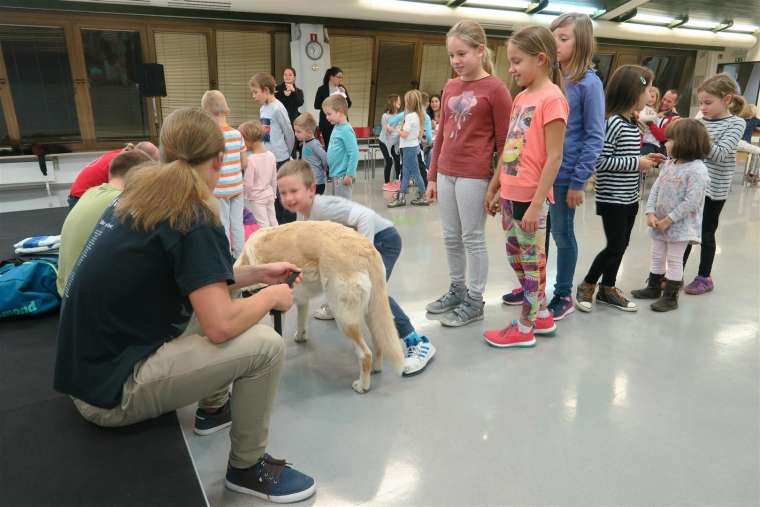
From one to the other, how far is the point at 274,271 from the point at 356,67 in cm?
926

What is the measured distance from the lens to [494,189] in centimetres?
287

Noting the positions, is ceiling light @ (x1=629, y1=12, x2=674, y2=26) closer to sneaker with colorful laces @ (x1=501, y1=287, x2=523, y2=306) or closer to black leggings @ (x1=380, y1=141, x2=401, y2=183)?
black leggings @ (x1=380, y1=141, x2=401, y2=183)

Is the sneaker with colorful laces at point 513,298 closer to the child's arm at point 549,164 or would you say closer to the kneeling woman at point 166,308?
the child's arm at point 549,164

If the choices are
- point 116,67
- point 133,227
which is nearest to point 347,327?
point 133,227

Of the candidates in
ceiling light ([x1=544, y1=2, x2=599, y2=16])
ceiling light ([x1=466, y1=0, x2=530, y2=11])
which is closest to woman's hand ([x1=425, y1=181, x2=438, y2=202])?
ceiling light ([x1=466, y1=0, x2=530, y2=11])

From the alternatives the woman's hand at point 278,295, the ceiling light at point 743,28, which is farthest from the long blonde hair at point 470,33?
the ceiling light at point 743,28

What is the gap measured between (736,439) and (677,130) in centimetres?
204

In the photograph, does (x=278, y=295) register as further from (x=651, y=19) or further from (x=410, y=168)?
(x=651, y=19)

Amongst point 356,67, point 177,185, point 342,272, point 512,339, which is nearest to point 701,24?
point 356,67

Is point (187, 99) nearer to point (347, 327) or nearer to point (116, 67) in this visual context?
point (116, 67)

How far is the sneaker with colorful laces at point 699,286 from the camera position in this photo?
12.0 ft

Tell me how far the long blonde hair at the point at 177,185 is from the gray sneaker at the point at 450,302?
209 centimetres

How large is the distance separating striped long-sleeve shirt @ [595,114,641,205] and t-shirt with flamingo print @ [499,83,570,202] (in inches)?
27.7

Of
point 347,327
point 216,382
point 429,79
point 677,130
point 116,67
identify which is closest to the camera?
point 216,382
